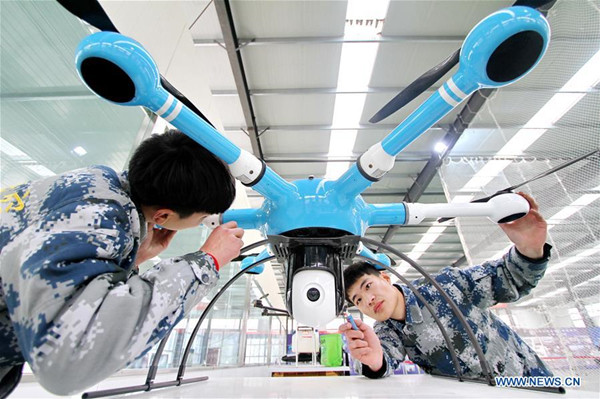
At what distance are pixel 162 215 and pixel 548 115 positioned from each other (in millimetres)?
2955

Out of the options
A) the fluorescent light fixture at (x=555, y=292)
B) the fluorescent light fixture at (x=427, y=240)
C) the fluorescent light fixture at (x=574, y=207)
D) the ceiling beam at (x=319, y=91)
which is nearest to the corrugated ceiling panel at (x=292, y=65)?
the ceiling beam at (x=319, y=91)

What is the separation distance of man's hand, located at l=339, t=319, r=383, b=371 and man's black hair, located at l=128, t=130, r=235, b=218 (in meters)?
0.53

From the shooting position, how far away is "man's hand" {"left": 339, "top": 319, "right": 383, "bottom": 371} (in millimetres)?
720

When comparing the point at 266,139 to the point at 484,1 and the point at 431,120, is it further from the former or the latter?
the point at 431,120

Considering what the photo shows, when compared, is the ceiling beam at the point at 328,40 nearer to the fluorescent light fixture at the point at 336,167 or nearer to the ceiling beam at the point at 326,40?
the ceiling beam at the point at 326,40

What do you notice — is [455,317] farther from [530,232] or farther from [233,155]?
[233,155]

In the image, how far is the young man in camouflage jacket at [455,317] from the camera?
2.38 feet

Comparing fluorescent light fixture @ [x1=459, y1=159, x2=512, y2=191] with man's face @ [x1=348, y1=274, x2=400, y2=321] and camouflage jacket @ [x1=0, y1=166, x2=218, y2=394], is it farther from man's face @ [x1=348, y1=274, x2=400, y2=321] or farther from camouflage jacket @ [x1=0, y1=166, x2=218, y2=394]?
camouflage jacket @ [x1=0, y1=166, x2=218, y2=394]

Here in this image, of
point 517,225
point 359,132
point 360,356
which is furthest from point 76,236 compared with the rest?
point 359,132

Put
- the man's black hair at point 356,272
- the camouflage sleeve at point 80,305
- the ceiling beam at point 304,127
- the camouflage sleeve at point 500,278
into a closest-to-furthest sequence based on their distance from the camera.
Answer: the camouflage sleeve at point 80,305 → the camouflage sleeve at point 500,278 → the man's black hair at point 356,272 → the ceiling beam at point 304,127

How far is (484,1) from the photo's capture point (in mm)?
1780

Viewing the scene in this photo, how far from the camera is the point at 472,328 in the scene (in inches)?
33.5

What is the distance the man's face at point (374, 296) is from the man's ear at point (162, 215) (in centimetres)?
71

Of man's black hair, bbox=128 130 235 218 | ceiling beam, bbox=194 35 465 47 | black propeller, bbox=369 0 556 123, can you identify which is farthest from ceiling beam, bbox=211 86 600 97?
man's black hair, bbox=128 130 235 218
